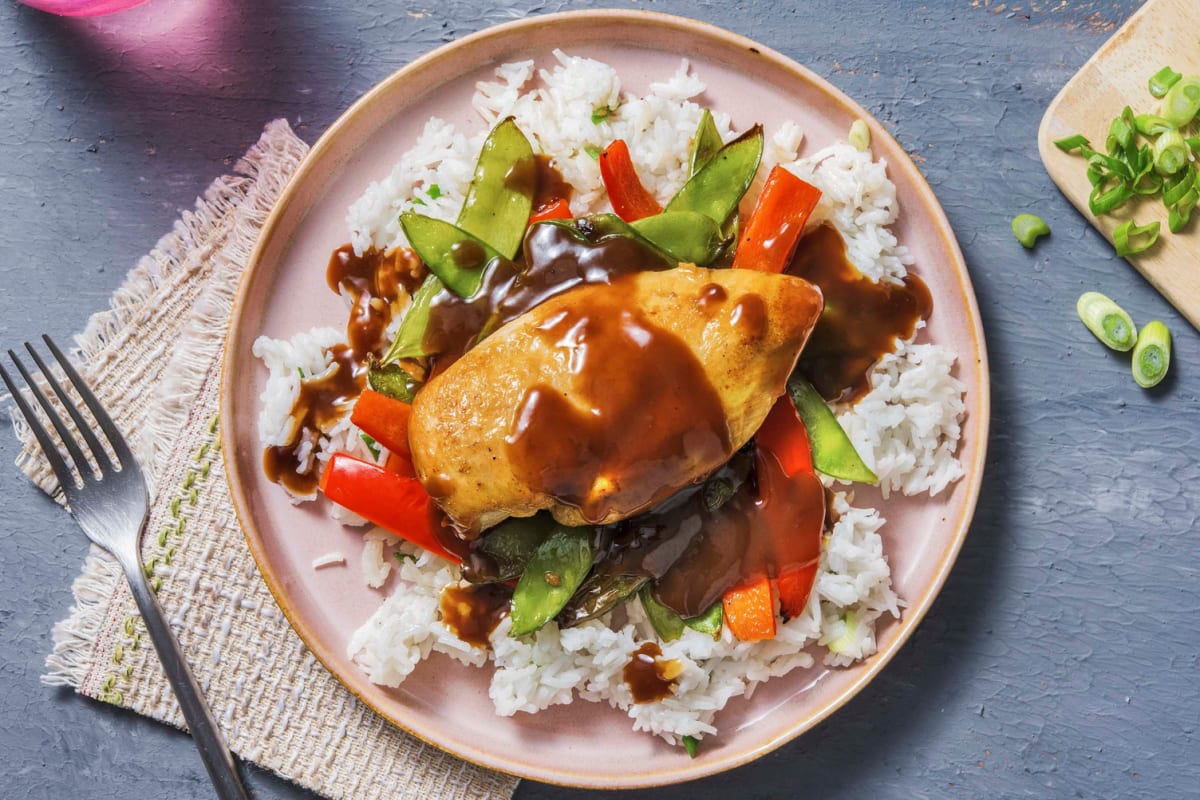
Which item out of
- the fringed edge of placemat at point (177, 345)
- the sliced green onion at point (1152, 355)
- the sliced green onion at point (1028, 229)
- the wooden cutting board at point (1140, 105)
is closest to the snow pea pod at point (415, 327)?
the fringed edge of placemat at point (177, 345)

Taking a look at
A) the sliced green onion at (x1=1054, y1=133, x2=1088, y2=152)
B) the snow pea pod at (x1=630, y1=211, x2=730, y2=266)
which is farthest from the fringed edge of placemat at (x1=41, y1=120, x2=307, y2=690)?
the sliced green onion at (x1=1054, y1=133, x2=1088, y2=152)

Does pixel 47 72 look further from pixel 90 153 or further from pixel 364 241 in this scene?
pixel 364 241

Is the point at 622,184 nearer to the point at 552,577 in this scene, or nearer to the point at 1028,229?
the point at 552,577

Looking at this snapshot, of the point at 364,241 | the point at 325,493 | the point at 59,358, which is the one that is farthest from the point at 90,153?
the point at 325,493

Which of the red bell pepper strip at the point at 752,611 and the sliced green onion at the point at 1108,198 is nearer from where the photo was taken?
the red bell pepper strip at the point at 752,611

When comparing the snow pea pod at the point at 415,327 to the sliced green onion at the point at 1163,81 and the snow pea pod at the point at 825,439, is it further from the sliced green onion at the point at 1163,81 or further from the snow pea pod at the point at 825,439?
the sliced green onion at the point at 1163,81

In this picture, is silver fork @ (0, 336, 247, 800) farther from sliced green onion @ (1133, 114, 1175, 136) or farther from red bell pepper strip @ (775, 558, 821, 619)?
sliced green onion @ (1133, 114, 1175, 136)
